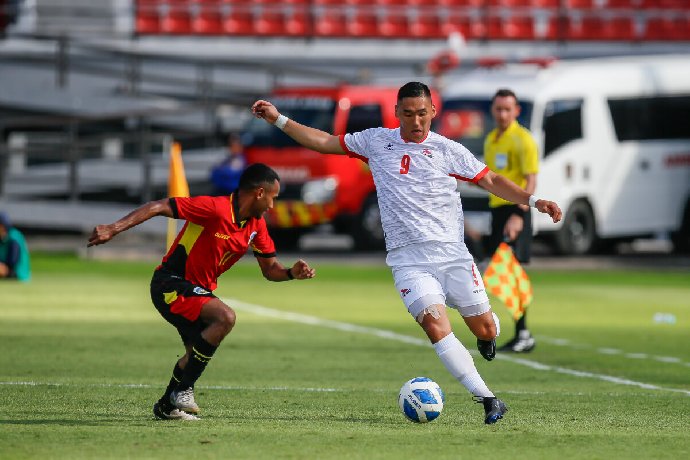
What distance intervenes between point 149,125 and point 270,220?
26.4 ft

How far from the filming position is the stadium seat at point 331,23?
4028 cm

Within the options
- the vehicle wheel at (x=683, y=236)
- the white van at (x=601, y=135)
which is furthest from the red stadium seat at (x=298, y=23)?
the vehicle wheel at (x=683, y=236)

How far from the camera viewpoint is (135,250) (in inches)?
1121

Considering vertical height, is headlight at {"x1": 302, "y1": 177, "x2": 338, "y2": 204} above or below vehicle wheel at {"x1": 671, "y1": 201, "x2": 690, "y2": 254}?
above

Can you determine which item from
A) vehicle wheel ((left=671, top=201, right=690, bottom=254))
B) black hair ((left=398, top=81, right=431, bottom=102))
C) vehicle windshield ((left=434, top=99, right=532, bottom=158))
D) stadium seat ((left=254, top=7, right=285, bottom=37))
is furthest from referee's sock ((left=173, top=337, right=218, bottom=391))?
stadium seat ((left=254, top=7, right=285, bottom=37))

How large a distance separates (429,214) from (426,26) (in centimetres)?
3203

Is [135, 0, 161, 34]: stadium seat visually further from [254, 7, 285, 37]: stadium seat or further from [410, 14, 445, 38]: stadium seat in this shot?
[410, 14, 445, 38]: stadium seat

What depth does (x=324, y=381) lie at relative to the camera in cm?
1193

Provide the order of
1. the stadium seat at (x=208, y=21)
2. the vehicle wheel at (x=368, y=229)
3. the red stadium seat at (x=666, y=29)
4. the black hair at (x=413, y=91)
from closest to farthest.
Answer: the black hair at (x=413, y=91) < the vehicle wheel at (x=368, y=229) < the stadium seat at (x=208, y=21) < the red stadium seat at (x=666, y=29)

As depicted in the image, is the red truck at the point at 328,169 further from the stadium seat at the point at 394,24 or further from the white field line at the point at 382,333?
the stadium seat at the point at 394,24

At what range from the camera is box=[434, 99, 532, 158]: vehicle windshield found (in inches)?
1070

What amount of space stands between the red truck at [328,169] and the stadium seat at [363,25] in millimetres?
11754

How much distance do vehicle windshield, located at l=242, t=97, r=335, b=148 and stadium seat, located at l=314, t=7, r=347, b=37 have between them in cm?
1125

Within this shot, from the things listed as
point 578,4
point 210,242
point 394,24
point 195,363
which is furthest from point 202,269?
point 578,4
